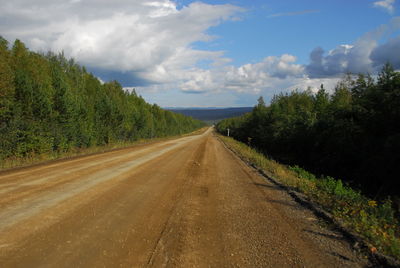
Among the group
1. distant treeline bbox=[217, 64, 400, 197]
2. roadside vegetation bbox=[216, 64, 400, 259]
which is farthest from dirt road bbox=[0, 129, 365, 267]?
distant treeline bbox=[217, 64, 400, 197]

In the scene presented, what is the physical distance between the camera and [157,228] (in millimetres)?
4801

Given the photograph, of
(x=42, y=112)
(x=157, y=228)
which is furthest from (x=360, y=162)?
(x=42, y=112)

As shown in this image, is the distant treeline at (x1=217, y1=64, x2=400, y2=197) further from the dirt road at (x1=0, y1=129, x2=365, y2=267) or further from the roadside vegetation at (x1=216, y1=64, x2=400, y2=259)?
the dirt road at (x1=0, y1=129, x2=365, y2=267)

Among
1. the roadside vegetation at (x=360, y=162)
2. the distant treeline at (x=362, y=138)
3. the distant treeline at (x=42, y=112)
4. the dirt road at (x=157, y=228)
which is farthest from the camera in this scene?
the distant treeline at (x=42, y=112)

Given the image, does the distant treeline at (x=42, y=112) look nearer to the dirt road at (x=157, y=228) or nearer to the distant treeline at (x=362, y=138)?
the dirt road at (x=157, y=228)

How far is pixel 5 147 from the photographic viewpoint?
48.1 ft

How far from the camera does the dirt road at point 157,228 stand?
3.67 meters

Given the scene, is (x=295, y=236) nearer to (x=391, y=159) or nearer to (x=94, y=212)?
(x=94, y=212)

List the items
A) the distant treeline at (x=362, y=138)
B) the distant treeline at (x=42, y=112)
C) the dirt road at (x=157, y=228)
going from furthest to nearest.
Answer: the distant treeline at (x=42, y=112) → the distant treeline at (x=362, y=138) → the dirt road at (x=157, y=228)

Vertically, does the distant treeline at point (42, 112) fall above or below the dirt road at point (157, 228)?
above

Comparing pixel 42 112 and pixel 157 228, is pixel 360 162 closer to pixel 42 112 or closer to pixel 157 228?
pixel 157 228

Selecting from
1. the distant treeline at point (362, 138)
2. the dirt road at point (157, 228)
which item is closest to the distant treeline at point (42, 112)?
the dirt road at point (157, 228)

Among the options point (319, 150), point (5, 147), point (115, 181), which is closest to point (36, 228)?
point (115, 181)

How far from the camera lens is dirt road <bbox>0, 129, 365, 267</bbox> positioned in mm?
3668
